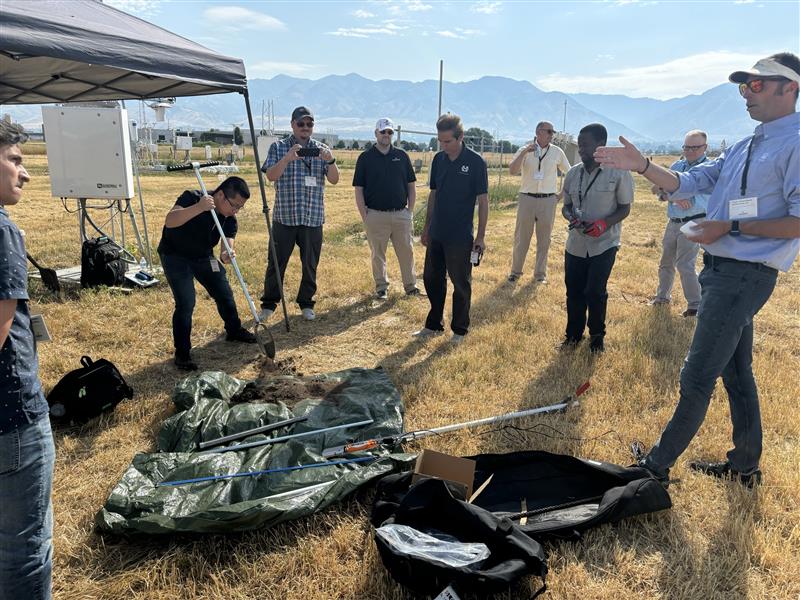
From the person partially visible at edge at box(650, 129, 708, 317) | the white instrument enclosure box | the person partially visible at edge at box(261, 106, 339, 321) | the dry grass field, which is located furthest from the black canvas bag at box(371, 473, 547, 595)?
the white instrument enclosure box

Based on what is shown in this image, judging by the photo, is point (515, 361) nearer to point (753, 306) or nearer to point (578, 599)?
point (753, 306)

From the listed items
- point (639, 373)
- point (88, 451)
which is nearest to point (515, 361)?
point (639, 373)

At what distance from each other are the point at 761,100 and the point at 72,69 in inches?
221

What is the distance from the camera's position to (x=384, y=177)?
6.42m

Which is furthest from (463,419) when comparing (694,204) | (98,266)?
(98,266)

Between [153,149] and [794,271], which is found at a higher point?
[153,149]

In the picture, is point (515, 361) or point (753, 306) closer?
point (753, 306)

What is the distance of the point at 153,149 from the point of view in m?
29.0

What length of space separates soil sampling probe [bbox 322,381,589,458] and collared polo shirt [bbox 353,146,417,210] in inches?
→ 131

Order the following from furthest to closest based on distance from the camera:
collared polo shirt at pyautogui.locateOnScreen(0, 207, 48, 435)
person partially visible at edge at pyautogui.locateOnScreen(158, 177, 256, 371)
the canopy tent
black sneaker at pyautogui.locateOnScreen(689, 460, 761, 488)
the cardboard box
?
person partially visible at edge at pyautogui.locateOnScreen(158, 177, 256, 371) → black sneaker at pyautogui.locateOnScreen(689, 460, 761, 488) → the cardboard box → the canopy tent → collared polo shirt at pyautogui.locateOnScreen(0, 207, 48, 435)

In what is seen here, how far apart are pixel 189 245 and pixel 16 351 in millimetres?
3105

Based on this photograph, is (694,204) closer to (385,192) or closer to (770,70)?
(385,192)

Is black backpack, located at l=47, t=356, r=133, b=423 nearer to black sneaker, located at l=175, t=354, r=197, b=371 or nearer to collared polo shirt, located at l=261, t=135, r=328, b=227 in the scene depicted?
black sneaker, located at l=175, t=354, r=197, b=371

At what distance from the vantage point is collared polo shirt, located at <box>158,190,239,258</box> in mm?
4617
